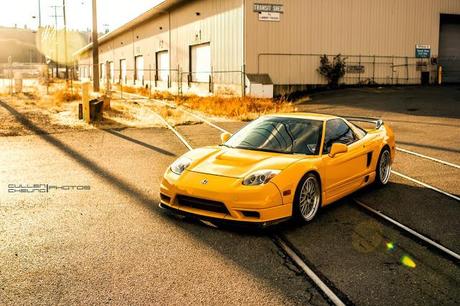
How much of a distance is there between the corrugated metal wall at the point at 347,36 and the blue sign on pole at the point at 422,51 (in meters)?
0.29

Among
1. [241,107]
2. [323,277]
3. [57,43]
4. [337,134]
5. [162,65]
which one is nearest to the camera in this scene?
[323,277]

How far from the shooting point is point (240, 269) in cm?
465

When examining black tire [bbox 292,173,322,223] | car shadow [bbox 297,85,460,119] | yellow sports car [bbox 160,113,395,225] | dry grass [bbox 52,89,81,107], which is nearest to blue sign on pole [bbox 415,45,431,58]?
car shadow [bbox 297,85,460,119]

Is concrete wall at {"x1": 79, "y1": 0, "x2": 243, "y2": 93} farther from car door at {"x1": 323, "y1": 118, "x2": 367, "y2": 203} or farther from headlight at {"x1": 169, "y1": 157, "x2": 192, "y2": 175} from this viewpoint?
headlight at {"x1": 169, "y1": 157, "x2": 192, "y2": 175}

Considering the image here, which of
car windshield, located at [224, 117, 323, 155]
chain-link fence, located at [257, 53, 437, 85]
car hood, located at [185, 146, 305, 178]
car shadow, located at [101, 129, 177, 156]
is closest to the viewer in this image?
car hood, located at [185, 146, 305, 178]

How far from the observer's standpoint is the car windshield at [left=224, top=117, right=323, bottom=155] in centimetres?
667

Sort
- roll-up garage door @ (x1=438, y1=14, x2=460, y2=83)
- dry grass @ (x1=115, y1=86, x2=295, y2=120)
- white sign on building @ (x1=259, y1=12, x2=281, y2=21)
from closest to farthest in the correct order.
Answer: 1. dry grass @ (x1=115, y1=86, x2=295, y2=120)
2. white sign on building @ (x1=259, y1=12, x2=281, y2=21)
3. roll-up garage door @ (x1=438, y1=14, x2=460, y2=83)

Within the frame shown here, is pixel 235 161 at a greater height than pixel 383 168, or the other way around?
pixel 235 161

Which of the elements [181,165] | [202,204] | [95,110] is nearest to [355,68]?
[95,110]

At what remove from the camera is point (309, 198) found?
6164mm

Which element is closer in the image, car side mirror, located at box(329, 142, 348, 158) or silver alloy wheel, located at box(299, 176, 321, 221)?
silver alloy wheel, located at box(299, 176, 321, 221)

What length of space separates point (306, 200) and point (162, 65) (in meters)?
35.1

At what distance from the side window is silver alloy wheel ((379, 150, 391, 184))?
0.84 metres

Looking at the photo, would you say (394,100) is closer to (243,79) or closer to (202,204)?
(243,79)
